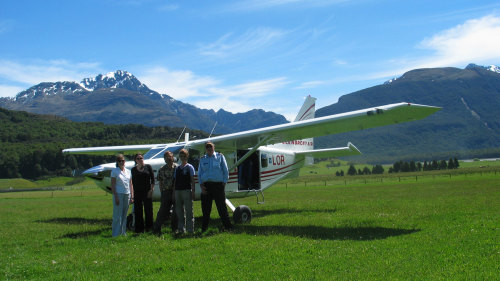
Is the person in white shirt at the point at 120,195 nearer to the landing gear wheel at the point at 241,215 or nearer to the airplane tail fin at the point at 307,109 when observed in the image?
the landing gear wheel at the point at 241,215

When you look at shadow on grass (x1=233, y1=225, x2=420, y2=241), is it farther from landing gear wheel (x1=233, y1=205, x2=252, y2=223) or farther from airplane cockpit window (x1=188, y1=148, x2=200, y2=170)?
airplane cockpit window (x1=188, y1=148, x2=200, y2=170)

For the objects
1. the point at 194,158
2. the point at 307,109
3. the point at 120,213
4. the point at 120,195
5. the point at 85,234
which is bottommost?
the point at 85,234

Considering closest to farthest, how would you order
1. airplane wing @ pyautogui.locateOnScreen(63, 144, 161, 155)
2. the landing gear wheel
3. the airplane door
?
the landing gear wheel < the airplane door < airplane wing @ pyautogui.locateOnScreen(63, 144, 161, 155)

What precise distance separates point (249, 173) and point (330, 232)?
5997 mm

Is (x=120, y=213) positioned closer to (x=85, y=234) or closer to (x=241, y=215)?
(x=85, y=234)

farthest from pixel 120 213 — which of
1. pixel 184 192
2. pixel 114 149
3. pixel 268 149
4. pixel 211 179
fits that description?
pixel 114 149

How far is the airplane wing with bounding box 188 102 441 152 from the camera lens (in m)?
9.57

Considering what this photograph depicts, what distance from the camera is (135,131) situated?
183375 mm

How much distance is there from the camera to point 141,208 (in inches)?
382

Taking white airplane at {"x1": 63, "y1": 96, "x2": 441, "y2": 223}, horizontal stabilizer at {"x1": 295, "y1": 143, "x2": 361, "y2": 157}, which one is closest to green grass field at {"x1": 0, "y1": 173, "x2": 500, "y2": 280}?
white airplane at {"x1": 63, "y1": 96, "x2": 441, "y2": 223}

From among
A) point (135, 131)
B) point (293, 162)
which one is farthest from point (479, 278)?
point (135, 131)

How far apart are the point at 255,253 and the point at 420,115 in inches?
222

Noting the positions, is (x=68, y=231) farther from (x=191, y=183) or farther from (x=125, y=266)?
(x=125, y=266)

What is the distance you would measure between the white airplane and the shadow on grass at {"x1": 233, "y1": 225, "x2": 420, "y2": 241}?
184 centimetres
